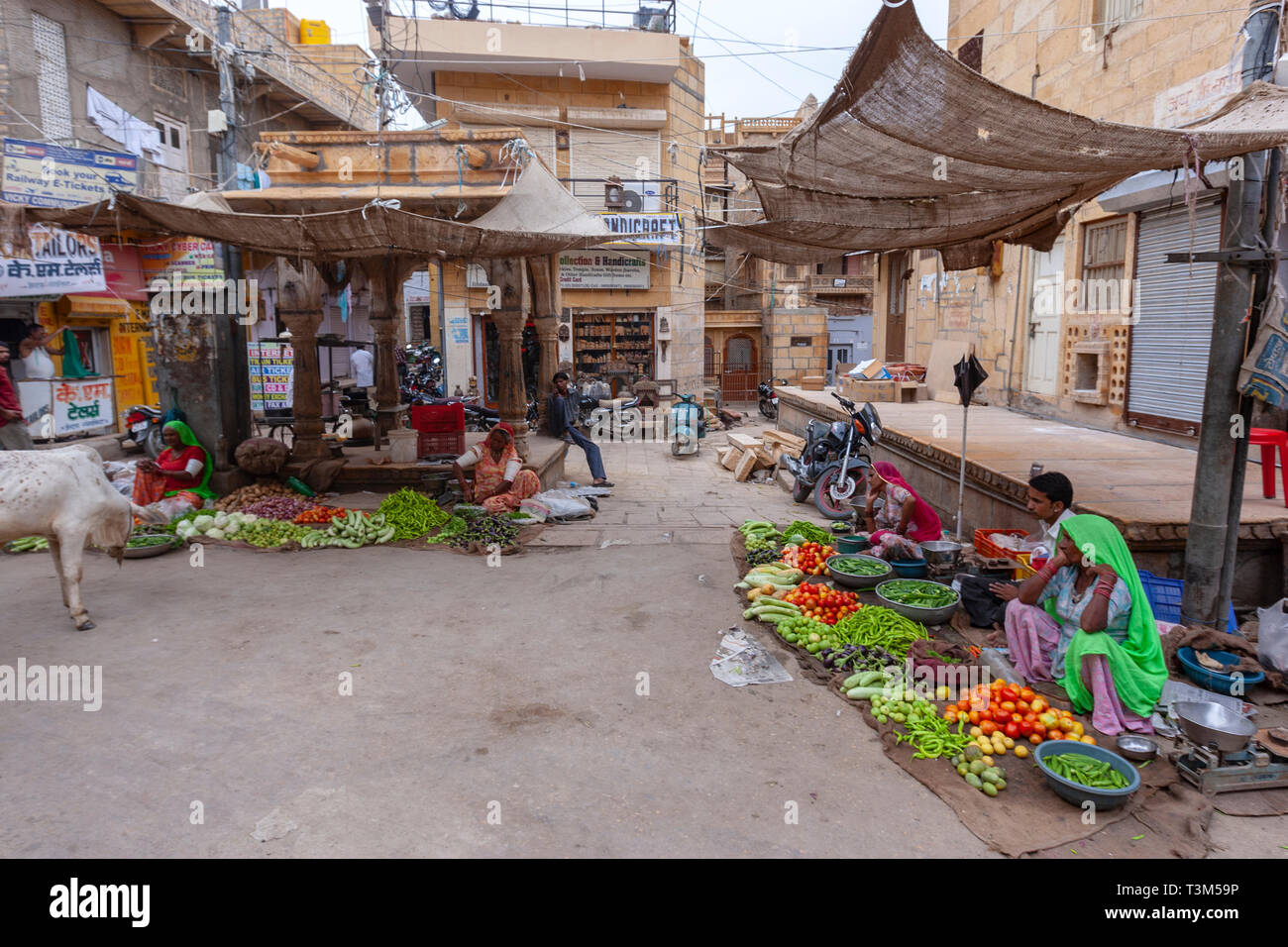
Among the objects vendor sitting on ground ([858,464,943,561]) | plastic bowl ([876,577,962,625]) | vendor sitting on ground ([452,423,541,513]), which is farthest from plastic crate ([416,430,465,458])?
plastic bowl ([876,577,962,625])

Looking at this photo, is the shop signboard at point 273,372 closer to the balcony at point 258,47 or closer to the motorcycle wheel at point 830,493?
the balcony at point 258,47

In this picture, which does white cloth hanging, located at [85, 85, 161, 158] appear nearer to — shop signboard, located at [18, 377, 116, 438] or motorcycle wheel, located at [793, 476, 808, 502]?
shop signboard, located at [18, 377, 116, 438]

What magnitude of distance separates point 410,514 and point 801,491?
4900mm

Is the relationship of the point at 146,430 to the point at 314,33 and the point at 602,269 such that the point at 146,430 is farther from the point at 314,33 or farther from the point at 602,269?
the point at 314,33

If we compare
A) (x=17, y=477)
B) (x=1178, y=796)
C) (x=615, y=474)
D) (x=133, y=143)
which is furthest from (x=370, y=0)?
(x=1178, y=796)

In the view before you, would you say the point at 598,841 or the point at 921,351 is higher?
the point at 921,351

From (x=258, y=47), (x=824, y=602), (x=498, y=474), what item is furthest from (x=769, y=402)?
(x=824, y=602)

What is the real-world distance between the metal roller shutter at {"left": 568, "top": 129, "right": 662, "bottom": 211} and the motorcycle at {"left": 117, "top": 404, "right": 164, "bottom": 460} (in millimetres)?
12316

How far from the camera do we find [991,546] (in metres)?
6.36

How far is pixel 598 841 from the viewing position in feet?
10.4

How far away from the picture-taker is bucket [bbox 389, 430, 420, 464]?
10305 mm
